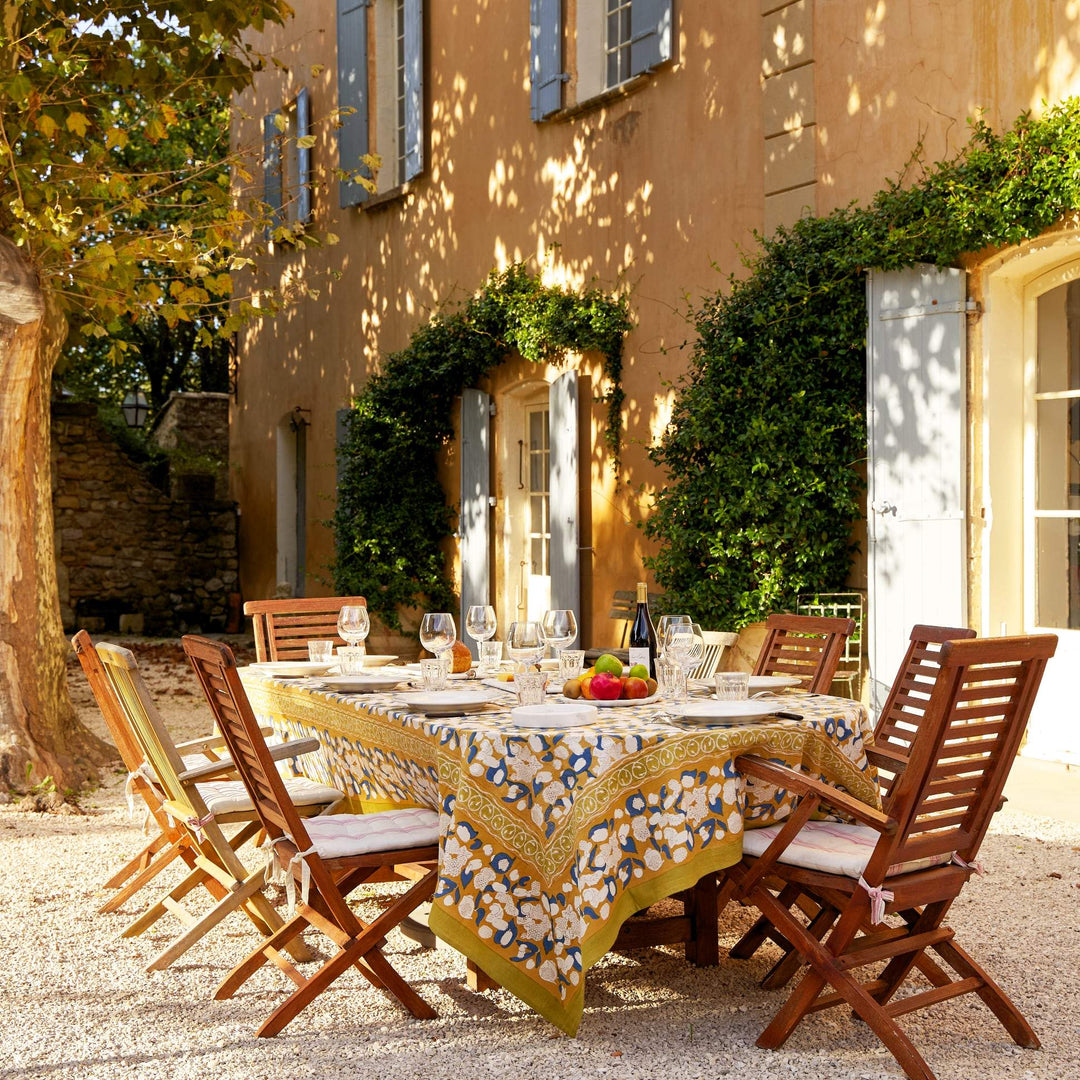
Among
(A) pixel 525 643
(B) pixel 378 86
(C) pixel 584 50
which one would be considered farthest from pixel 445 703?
(B) pixel 378 86

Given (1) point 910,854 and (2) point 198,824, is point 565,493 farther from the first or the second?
(1) point 910,854

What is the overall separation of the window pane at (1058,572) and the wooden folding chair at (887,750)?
259 cm

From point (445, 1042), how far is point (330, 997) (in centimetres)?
44

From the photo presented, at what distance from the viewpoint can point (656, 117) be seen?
8.02 metres

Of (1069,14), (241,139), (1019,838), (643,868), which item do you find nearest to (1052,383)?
(1069,14)

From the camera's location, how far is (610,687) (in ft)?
11.1

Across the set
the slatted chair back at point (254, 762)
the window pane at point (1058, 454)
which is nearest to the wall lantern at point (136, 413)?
the window pane at point (1058, 454)

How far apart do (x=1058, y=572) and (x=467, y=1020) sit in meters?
4.20

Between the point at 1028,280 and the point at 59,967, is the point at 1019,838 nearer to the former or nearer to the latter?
the point at 1028,280

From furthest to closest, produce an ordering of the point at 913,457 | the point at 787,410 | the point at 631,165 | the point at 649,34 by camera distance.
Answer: the point at 631,165
the point at 649,34
the point at 787,410
the point at 913,457

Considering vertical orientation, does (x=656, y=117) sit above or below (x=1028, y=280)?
above

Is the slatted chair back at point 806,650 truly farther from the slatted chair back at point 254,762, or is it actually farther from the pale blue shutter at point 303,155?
the pale blue shutter at point 303,155

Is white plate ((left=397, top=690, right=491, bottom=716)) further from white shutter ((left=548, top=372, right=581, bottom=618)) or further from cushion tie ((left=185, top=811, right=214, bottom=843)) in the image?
white shutter ((left=548, top=372, right=581, bottom=618))

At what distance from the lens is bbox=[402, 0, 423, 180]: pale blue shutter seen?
1058 cm
